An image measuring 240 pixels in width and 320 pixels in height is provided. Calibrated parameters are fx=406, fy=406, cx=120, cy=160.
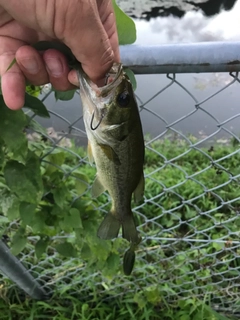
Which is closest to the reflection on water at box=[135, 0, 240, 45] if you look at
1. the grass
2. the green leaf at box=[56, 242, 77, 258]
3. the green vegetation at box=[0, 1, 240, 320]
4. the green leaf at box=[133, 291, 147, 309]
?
the green vegetation at box=[0, 1, 240, 320]

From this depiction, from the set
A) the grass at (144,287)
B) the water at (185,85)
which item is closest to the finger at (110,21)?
the grass at (144,287)

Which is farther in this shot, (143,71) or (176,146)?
(176,146)

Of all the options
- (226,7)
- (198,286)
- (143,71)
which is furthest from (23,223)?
(226,7)

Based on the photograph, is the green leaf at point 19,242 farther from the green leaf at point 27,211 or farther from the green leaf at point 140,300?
the green leaf at point 140,300

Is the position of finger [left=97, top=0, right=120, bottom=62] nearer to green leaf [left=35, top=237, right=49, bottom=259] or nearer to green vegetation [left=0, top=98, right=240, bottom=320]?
green vegetation [left=0, top=98, right=240, bottom=320]

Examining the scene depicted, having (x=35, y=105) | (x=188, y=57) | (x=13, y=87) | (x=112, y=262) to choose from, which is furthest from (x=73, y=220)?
(x=188, y=57)

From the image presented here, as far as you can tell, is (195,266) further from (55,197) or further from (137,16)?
(137,16)
